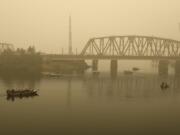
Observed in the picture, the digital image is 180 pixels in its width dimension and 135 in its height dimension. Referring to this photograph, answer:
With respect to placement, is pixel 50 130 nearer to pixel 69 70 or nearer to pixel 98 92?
pixel 98 92

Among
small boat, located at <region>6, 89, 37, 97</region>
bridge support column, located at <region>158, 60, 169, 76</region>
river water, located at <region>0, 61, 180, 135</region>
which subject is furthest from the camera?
bridge support column, located at <region>158, 60, 169, 76</region>

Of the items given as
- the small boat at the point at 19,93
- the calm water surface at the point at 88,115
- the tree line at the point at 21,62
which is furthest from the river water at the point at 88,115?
the tree line at the point at 21,62

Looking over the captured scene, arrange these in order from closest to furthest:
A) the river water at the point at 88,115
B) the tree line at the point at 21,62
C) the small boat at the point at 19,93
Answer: the river water at the point at 88,115 → the small boat at the point at 19,93 → the tree line at the point at 21,62

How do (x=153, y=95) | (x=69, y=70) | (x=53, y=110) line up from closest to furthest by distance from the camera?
(x=53, y=110) → (x=153, y=95) → (x=69, y=70)

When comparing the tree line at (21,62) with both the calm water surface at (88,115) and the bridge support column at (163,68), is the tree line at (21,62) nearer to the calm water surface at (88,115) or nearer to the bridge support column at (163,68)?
the bridge support column at (163,68)

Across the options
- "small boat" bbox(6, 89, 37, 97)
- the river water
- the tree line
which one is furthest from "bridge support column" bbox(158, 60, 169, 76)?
"small boat" bbox(6, 89, 37, 97)

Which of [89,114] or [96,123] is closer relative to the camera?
[96,123]

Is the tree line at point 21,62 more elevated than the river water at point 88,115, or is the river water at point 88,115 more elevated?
the tree line at point 21,62

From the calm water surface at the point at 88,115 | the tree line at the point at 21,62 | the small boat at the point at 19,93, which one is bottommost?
the calm water surface at the point at 88,115

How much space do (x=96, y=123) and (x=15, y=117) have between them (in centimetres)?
1082

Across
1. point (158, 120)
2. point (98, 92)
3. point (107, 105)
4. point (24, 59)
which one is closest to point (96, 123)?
point (158, 120)

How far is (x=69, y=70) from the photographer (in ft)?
507

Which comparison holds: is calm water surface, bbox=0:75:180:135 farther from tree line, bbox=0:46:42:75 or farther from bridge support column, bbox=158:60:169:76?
bridge support column, bbox=158:60:169:76

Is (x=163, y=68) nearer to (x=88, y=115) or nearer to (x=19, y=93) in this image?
(x=19, y=93)
